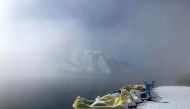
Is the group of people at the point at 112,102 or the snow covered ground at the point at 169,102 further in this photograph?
the snow covered ground at the point at 169,102

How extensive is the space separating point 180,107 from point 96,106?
24.1 ft

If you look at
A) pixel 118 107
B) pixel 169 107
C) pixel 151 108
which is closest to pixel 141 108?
pixel 151 108

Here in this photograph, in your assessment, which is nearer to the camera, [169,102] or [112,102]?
[112,102]

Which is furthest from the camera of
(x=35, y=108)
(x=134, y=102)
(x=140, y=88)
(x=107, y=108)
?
(x=35, y=108)

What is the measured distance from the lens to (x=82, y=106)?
54.7ft

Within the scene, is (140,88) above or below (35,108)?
below

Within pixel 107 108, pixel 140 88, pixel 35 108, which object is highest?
pixel 35 108

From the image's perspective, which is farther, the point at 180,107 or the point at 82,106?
the point at 180,107

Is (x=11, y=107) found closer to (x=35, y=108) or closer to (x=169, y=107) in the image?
(x=35, y=108)

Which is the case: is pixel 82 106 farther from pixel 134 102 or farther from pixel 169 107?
pixel 169 107

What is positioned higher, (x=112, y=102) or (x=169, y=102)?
(x=169, y=102)

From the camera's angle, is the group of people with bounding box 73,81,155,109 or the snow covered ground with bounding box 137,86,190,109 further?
the snow covered ground with bounding box 137,86,190,109

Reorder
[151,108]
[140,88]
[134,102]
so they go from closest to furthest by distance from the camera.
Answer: [151,108] < [134,102] < [140,88]

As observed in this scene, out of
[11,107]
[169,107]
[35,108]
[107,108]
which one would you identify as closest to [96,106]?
[107,108]
